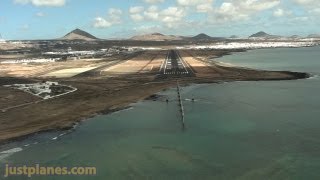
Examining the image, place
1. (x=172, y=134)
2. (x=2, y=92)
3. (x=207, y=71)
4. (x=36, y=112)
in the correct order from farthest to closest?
1. (x=207, y=71)
2. (x=2, y=92)
3. (x=36, y=112)
4. (x=172, y=134)

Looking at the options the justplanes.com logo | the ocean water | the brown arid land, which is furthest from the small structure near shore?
the justplanes.com logo

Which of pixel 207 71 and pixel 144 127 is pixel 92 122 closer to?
pixel 144 127

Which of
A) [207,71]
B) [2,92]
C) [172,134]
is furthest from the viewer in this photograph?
[207,71]

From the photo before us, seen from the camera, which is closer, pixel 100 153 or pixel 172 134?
pixel 100 153

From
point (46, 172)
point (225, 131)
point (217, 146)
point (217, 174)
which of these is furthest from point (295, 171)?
point (46, 172)

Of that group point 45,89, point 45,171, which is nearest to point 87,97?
point 45,89

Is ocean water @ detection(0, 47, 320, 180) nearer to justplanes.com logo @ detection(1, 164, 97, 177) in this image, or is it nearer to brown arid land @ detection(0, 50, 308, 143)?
justplanes.com logo @ detection(1, 164, 97, 177)
